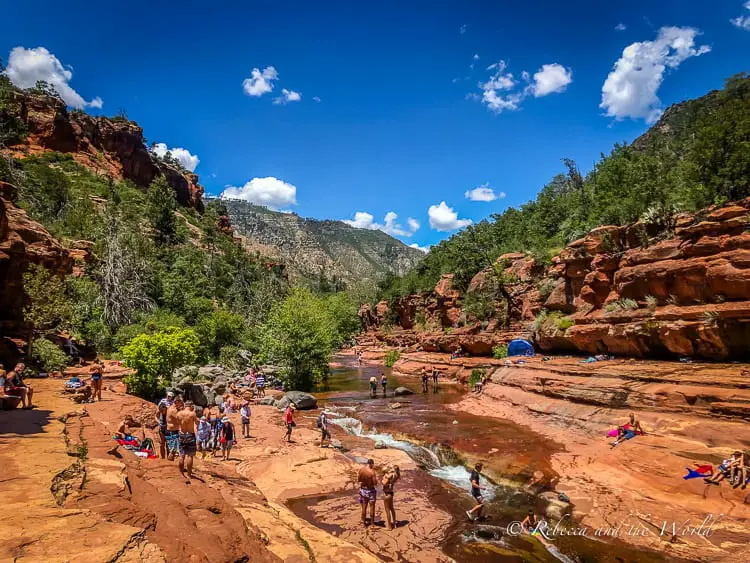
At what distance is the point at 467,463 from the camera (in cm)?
1562

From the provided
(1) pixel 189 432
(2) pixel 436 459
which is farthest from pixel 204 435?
(2) pixel 436 459

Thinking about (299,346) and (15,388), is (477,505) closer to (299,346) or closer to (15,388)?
(15,388)

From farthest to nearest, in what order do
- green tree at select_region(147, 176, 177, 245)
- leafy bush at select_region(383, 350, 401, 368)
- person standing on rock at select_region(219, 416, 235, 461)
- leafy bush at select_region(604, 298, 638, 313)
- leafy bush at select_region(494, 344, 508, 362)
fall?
green tree at select_region(147, 176, 177, 245) < leafy bush at select_region(383, 350, 401, 368) < leafy bush at select_region(494, 344, 508, 362) < leafy bush at select_region(604, 298, 638, 313) < person standing on rock at select_region(219, 416, 235, 461)

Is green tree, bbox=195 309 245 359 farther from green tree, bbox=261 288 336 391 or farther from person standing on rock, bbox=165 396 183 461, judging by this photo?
person standing on rock, bbox=165 396 183 461

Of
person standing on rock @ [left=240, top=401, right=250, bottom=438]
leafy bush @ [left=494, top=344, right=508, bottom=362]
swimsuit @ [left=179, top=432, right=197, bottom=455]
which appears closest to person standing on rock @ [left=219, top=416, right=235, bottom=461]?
person standing on rock @ [left=240, top=401, right=250, bottom=438]

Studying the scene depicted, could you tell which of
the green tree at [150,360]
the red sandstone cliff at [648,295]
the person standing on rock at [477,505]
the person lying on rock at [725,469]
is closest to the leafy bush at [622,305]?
the red sandstone cliff at [648,295]

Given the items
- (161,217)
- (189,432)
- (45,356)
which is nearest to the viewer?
(189,432)

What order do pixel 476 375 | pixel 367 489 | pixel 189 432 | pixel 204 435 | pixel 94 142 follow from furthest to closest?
pixel 94 142, pixel 476 375, pixel 204 435, pixel 367 489, pixel 189 432

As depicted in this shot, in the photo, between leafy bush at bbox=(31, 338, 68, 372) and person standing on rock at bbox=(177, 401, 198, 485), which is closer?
person standing on rock at bbox=(177, 401, 198, 485)

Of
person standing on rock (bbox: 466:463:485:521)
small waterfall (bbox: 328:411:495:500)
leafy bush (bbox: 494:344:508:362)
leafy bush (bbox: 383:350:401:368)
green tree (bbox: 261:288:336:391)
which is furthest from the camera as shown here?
leafy bush (bbox: 383:350:401:368)

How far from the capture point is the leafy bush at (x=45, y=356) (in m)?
23.6

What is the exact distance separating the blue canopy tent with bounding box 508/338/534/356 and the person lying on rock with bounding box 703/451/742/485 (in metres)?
20.1

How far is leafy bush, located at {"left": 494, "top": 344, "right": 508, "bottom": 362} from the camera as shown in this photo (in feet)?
116

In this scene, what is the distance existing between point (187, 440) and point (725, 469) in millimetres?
15207
